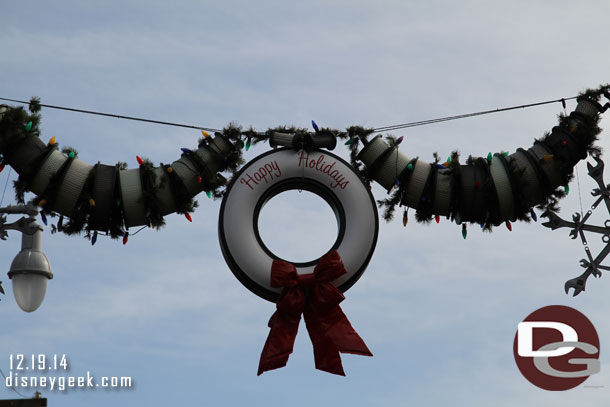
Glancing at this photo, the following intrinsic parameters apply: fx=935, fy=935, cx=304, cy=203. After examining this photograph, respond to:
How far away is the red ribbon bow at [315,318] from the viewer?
26.4ft

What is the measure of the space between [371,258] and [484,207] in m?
1.18

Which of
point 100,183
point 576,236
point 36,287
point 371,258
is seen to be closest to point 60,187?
point 100,183

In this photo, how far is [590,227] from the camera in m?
8.88

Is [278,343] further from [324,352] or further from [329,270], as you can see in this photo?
[329,270]

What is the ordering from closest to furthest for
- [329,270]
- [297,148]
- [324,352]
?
[324,352] < [329,270] < [297,148]

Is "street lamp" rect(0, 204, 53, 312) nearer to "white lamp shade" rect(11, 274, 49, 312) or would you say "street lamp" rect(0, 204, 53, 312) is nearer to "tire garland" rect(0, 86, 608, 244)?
"white lamp shade" rect(11, 274, 49, 312)

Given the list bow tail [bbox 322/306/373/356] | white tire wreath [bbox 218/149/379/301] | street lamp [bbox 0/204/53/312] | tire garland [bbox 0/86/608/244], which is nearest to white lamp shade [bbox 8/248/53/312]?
street lamp [bbox 0/204/53/312]

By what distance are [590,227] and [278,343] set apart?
3.20 metres

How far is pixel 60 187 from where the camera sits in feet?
27.4

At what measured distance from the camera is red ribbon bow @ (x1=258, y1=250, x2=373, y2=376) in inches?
317

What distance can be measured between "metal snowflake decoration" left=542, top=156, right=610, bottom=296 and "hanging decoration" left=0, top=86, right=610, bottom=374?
13 mm

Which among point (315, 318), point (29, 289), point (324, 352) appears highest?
point (29, 289)

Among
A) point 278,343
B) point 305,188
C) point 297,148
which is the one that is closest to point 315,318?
point 278,343

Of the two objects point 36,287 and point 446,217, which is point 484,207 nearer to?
point 446,217
